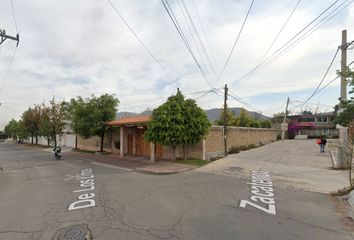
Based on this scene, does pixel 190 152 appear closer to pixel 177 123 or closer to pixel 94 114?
pixel 177 123

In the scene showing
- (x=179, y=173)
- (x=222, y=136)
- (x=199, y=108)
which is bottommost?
(x=179, y=173)

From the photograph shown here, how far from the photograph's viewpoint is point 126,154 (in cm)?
1973

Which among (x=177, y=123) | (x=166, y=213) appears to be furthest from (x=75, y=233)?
(x=177, y=123)

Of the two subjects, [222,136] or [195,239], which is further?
[222,136]

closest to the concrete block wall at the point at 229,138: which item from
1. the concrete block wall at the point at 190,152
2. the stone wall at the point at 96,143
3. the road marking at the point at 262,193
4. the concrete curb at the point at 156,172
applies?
the concrete block wall at the point at 190,152

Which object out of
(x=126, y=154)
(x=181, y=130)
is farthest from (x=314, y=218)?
(x=126, y=154)

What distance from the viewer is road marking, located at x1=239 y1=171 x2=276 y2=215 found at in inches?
238

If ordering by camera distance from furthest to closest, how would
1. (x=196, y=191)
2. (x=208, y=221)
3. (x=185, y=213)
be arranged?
(x=196, y=191) < (x=185, y=213) < (x=208, y=221)

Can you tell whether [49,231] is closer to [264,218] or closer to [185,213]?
[185,213]

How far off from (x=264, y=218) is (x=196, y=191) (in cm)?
288

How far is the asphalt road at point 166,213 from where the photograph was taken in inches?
176

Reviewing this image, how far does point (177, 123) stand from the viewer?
13828 millimetres

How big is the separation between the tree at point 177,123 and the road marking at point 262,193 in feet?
15.5

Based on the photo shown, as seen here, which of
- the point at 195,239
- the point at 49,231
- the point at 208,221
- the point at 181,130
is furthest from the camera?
the point at 181,130
